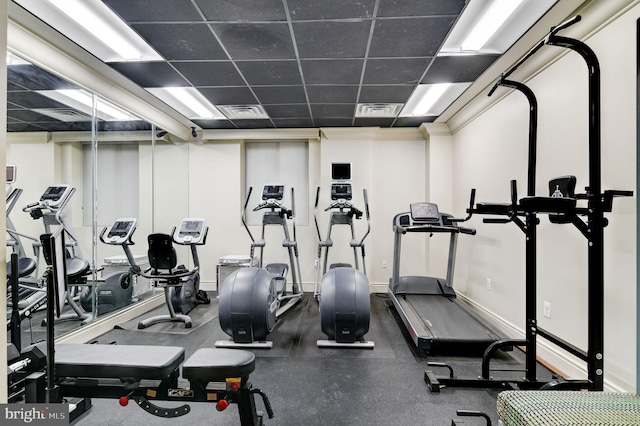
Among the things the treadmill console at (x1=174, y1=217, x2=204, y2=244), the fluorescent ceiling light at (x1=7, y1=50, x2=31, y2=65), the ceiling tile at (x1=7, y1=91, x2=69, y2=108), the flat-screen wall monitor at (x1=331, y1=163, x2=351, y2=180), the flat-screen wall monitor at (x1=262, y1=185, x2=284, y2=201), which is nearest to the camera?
the fluorescent ceiling light at (x1=7, y1=50, x2=31, y2=65)

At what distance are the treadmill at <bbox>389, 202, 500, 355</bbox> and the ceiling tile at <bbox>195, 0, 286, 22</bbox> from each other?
234 cm

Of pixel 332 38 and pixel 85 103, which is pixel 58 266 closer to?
pixel 332 38

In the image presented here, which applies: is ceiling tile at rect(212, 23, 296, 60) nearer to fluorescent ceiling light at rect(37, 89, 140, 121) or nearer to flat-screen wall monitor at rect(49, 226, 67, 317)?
fluorescent ceiling light at rect(37, 89, 140, 121)

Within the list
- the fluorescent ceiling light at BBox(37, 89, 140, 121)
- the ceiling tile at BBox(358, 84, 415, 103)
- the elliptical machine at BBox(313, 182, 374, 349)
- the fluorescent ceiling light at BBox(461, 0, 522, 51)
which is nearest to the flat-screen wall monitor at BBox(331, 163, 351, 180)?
the ceiling tile at BBox(358, 84, 415, 103)

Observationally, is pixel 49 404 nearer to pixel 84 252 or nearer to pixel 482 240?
pixel 84 252

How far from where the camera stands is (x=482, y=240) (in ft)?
13.4

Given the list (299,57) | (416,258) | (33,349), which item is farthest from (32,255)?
(416,258)

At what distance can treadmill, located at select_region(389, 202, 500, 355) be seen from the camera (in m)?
2.99

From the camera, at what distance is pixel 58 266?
54.9 inches

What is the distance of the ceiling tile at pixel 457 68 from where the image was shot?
10.1 ft

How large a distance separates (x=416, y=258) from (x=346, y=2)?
4311 millimetres

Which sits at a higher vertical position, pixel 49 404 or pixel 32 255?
pixel 32 255

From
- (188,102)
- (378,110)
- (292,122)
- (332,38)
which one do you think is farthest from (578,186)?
(188,102)

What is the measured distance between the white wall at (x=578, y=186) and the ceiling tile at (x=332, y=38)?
1.77 meters
